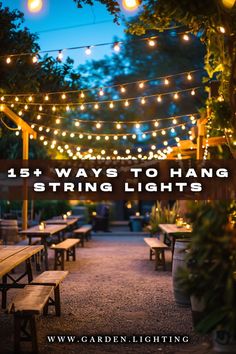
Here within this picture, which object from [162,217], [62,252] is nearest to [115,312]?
[62,252]

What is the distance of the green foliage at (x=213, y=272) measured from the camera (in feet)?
11.2

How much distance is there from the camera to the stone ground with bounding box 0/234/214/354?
16.7ft

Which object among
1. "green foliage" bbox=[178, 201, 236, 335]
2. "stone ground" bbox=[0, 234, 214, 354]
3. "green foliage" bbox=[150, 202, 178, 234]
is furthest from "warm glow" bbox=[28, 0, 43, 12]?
"green foliage" bbox=[150, 202, 178, 234]

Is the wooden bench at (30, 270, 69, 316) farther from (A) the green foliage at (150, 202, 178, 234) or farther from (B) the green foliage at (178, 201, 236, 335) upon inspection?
(A) the green foliage at (150, 202, 178, 234)

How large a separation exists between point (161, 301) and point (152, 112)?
1984 centimetres

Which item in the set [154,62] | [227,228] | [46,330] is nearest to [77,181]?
[154,62]

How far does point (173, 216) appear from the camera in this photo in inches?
561

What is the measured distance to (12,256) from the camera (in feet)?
20.6

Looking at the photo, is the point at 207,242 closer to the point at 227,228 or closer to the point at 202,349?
the point at 227,228

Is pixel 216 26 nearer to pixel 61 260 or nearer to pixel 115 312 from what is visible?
pixel 115 312

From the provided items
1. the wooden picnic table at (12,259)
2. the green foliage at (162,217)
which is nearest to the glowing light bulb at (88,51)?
the wooden picnic table at (12,259)

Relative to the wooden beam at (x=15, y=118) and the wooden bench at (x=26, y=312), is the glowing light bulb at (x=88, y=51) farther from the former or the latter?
the wooden bench at (x=26, y=312)

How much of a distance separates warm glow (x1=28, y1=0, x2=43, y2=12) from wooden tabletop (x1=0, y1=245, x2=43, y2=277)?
3001 millimetres

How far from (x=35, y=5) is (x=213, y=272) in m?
4.51
